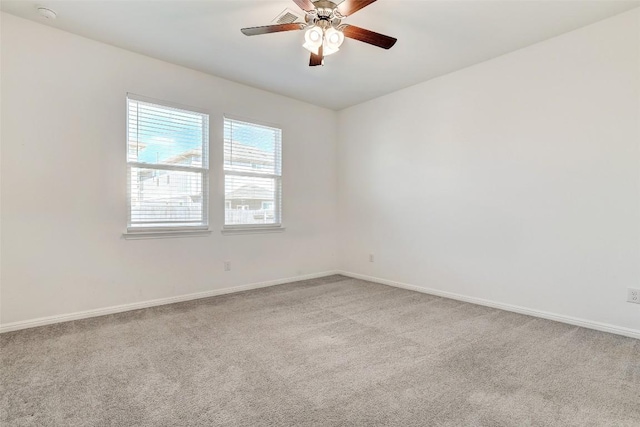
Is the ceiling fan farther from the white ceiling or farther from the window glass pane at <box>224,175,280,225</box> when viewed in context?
the window glass pane at <box>224,175,280,225</box>

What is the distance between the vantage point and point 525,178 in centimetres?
313

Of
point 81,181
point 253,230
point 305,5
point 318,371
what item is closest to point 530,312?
point 318,371

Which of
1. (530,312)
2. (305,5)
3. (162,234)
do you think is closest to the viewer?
(305,5)

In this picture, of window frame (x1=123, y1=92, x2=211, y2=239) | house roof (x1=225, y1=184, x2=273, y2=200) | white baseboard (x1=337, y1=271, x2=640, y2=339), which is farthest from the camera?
house roof (x1=225, y1=184, x2=273, y2=200)

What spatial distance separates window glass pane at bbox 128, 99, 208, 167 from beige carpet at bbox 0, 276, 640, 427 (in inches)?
66.0

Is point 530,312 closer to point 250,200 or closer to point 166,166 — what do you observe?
point 250,200

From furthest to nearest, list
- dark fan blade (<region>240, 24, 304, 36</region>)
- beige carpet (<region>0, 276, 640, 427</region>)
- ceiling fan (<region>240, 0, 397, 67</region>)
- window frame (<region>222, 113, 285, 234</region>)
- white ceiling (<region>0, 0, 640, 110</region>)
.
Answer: window frame (<region>222, 113, 285, 234</region>) < white ceiling (<region>0, 0, 640, 110</region>) < dark fan blade (<region>240, 24, 304, 36</region>) < ceiling fan (<region>240, 0, 397, 67</region>) < beige carpet (<region>0, 276, 640, 427</region>)

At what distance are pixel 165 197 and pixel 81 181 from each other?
0.76m

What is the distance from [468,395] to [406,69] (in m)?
3.30

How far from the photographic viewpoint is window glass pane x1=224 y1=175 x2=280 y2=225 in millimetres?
4016

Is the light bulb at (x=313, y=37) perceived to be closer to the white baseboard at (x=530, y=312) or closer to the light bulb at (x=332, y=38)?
the light bulb at (x=332, y=38)

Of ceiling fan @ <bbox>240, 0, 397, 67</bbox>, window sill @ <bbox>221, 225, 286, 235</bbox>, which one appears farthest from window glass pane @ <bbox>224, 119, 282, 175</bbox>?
ceiling fan @ <bbox>240, 0, 397, 67</bbox>

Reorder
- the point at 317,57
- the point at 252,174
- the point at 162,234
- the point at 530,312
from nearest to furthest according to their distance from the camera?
the point at 317,57 → the point at 530,312 → the point at 162,234 → the point at 252,174

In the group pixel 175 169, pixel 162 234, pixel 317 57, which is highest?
pixel 317 57
